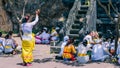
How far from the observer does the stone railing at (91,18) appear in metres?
20.6

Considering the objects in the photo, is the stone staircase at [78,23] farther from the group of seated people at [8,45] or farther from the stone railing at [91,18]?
→ the group of seated people at [8,45]

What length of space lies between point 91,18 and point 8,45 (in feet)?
17.3

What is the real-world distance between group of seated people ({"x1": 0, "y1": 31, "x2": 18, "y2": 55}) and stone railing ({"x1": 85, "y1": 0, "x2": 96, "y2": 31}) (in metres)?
4.22

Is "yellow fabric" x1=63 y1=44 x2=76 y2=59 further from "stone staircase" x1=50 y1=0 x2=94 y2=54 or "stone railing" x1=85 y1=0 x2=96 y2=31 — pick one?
"stone railing" x1=85 y1=0 x2=96 y2=31

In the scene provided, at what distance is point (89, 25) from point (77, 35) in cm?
88

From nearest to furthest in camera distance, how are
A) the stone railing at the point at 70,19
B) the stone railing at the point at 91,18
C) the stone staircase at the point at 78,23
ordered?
the stone staircase at the point at 78,23, the stone railing at the point at 91,18, the stone railing at the point at 70,19

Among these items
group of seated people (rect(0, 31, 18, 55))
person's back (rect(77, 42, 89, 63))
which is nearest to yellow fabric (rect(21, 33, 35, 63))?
person's back (rect(77, 42, 89, 63))

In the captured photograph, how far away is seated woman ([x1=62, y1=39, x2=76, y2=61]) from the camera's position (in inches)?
627

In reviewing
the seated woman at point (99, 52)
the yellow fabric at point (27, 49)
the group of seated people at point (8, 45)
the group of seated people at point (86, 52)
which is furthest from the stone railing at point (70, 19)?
the yellow fabric at point (27, 49)

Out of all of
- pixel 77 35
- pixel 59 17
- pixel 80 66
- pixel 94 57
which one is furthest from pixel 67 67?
pixel 59 17

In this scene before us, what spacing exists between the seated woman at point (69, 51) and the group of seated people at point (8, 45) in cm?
291

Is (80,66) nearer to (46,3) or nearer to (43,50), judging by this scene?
(43,50)

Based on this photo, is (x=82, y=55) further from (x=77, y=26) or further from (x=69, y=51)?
(x=77, y=26)

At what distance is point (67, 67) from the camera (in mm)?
14969
